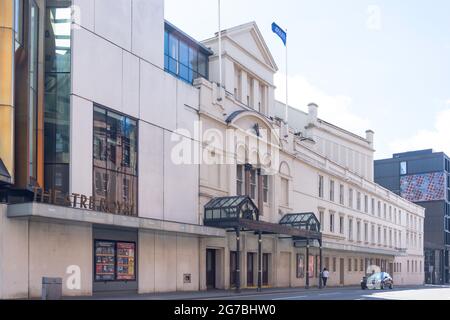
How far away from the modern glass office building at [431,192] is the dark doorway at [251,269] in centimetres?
5826

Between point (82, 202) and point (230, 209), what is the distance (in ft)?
36.4

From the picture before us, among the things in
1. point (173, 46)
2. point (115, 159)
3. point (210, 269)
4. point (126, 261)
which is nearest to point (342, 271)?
point (210, 269)

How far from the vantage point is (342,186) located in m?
57.2

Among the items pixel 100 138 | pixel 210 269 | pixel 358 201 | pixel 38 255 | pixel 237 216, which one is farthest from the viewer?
pixel 358 201

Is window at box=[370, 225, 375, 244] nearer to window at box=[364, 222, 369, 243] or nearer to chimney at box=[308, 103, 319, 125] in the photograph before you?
window at box=[364, 222, 369, 243]

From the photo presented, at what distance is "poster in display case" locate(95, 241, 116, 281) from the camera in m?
25.0

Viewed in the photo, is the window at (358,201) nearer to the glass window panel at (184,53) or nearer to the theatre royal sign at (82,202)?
the glass window panel at (184,53)

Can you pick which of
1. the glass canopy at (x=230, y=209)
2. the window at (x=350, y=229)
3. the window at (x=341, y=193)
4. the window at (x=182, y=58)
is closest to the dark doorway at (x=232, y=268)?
the glass canopy at (x=230, y=209)

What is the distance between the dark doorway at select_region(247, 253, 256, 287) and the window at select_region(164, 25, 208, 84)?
12477mm

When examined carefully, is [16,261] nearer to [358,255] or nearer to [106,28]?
[106,28]

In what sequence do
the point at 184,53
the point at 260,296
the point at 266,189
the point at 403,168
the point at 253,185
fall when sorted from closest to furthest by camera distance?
the point at 260,296, the point at 184,53, the point at 253,185, the point at 266,189, the point at 403,168

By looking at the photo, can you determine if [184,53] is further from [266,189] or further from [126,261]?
[126,261]

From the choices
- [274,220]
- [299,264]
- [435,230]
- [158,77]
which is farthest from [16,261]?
[435,230]

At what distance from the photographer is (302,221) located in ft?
138
